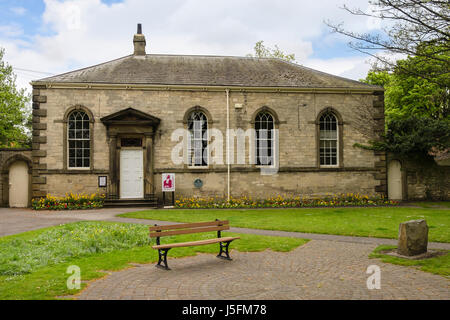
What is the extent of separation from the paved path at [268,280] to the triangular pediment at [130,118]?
12094 mm

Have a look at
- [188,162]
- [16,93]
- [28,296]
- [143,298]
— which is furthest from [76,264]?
[16,93]

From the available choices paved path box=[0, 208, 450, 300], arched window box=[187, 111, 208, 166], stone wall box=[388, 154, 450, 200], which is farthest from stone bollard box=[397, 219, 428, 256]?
stone wall box=[388, 154, 450, 200]

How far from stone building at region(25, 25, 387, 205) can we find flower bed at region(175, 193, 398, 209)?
366 mm

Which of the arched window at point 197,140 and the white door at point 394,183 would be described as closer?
the arched window at point 197,140

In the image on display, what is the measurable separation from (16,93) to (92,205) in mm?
21137

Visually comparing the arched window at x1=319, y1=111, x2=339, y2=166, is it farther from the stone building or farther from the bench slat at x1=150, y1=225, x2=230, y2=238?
the bench slat at x1=150, y1=225, x2=230, y2=238

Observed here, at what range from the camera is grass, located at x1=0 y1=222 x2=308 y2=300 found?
5439 mm

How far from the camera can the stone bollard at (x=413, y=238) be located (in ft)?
24.4

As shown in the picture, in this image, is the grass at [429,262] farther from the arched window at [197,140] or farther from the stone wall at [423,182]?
the stone wall at [423,182]

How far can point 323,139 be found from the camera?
20.3 m

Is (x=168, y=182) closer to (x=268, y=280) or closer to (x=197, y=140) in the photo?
(x=197, y=140)

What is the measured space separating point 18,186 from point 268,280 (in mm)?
17962

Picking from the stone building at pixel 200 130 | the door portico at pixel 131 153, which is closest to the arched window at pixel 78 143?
the stone building at pixel 200 130

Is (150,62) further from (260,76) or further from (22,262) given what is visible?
(22,262)
